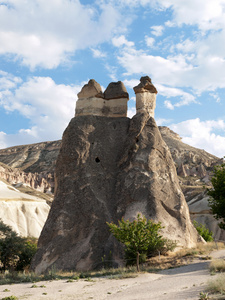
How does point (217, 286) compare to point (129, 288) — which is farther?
point (129, 288)

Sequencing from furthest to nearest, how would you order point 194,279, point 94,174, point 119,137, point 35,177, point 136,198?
point 35,177 < point 119,137 < point 94,174 < point 136,198 < point 194,279

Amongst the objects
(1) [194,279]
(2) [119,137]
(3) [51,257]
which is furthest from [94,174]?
(1) [194,279]

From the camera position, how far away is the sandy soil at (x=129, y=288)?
10219mm

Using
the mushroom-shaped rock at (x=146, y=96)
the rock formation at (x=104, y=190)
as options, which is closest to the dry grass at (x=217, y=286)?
the rock formation at (x=104, y=190)

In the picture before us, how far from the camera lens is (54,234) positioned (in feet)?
61.9

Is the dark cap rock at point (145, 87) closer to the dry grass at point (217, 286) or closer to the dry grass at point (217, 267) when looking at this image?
the dry grass at point (217, 267)

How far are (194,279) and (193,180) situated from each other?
87617mm

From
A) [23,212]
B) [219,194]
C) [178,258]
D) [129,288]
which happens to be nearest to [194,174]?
[23,212]

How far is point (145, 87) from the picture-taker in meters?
23.7

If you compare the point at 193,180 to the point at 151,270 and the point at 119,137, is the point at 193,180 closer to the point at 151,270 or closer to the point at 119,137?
the point at 119,137

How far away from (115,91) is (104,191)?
791 centimetres

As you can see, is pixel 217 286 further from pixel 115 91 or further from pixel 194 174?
pixel 194 174

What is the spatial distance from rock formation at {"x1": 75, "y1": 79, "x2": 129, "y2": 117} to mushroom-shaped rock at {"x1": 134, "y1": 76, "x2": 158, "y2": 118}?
1014 mm

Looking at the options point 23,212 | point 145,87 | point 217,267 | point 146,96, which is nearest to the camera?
point 217,267
